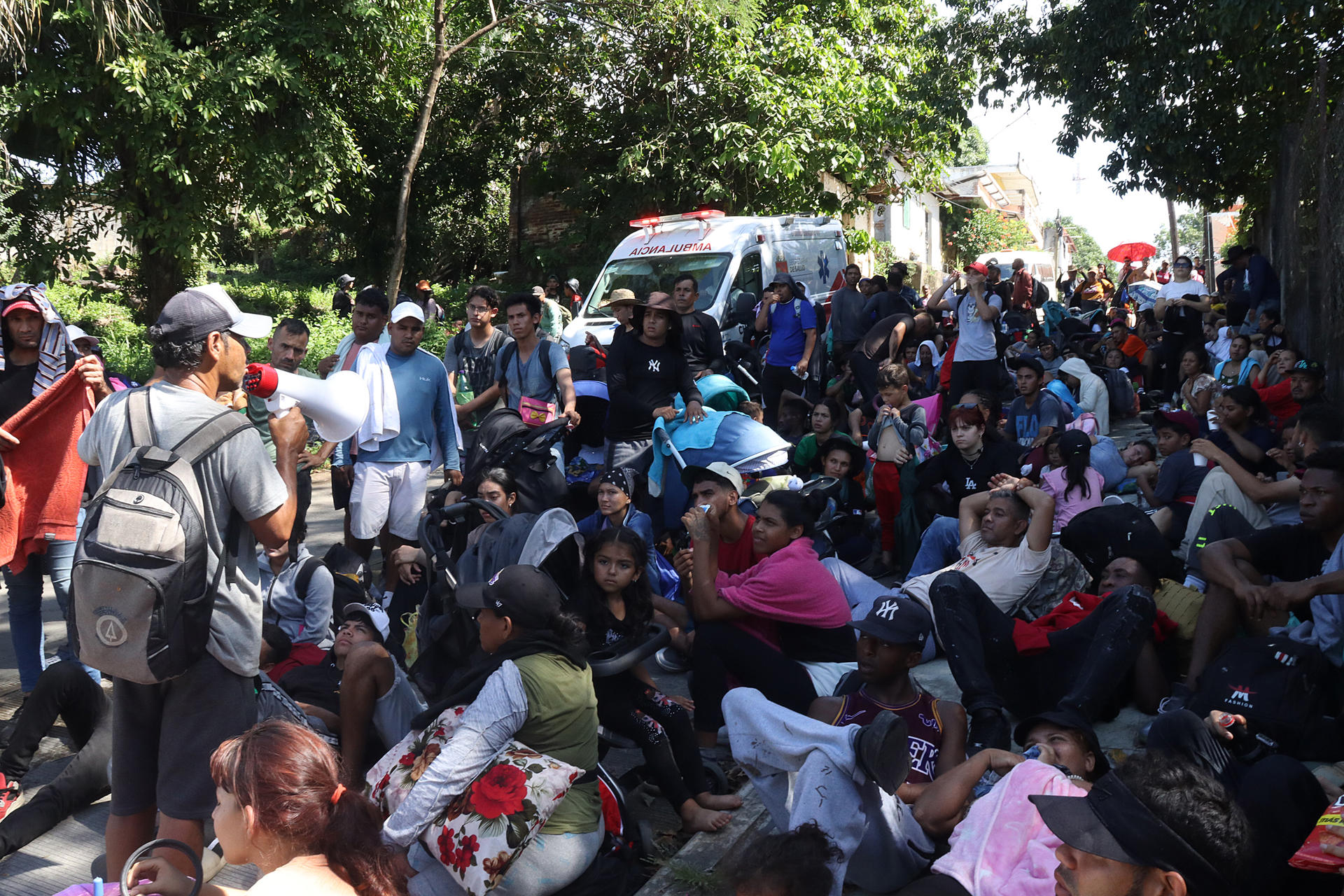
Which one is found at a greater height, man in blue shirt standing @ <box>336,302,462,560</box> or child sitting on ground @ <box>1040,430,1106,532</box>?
man in blue shirt standing @ <box>336,302,462,560</box>

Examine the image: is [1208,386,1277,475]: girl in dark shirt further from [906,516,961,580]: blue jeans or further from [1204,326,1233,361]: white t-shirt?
[1204,326,1233,361]: white t-shirt

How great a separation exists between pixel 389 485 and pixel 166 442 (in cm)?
308

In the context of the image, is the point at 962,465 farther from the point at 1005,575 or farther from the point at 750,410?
the point at 1005,575

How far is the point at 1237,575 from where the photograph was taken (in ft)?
15.1

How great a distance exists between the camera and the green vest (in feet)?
10.7

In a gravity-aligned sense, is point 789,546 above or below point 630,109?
below

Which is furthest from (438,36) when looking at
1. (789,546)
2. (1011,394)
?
(789,546)

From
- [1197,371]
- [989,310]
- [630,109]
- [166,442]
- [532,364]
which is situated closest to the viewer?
[166,442]

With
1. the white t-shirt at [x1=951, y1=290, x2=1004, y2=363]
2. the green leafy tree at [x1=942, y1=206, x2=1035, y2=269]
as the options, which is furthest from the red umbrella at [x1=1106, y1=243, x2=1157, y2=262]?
the white t-shirt at [x1=951, y1=290, x2=1004, y2=363]

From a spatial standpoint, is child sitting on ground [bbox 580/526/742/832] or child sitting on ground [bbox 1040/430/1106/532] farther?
child sitting on ground [bbox 1040/430/1106/532]

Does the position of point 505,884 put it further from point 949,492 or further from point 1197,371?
point 1197,371

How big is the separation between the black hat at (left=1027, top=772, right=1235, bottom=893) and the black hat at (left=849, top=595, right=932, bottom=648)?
5.29 ft

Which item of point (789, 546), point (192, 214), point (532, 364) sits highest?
point (192, 214)

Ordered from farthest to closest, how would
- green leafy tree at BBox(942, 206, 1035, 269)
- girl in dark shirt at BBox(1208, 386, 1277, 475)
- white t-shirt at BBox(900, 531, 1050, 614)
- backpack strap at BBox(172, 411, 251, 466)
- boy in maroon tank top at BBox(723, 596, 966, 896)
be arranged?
green leafy tree at BBox(942, 206, 1035, 269) → girl in dark shirt at BBox(1208, 386, 1277, 475) → white t-shirt at BBox(900, 531, 1050, 614) → boy in maroon tank top at BBox(723, 596, 966, 896) → backpack strap at BBox(172, 411, 251, 466)
